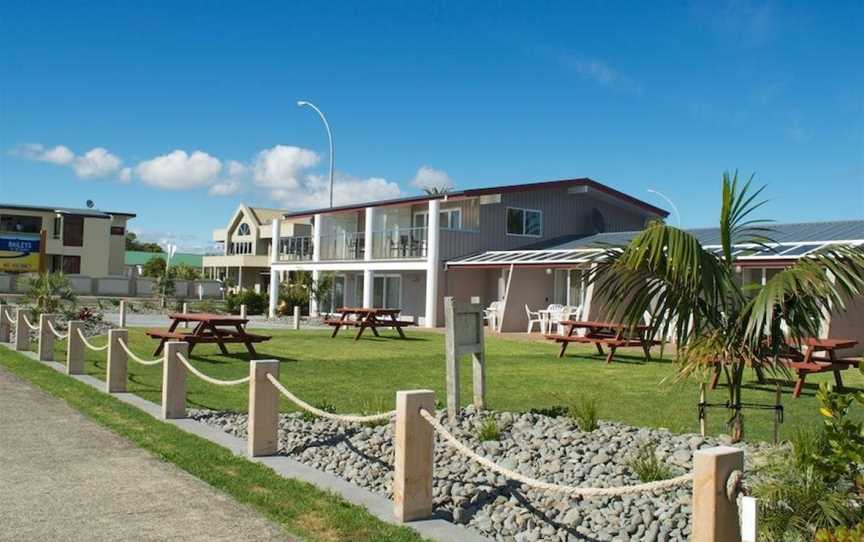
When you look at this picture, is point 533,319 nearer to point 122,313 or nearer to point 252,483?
point 122,313

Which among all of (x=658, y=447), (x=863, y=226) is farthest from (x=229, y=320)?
(x=863, y=226)

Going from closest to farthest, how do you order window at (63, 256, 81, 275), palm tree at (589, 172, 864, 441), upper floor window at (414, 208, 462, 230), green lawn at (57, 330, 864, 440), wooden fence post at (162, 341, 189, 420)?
palm tree at (589, 172, 864, 441) → wooden fence post at (162, 341, 189, 420) → green lawn at (57, 330, 864, 440) → upper floor window at (414, 208, 462, 230) → window at (63, 256, 81, 275)

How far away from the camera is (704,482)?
3719mm

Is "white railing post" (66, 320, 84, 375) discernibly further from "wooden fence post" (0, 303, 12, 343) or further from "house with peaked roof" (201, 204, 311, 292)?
"house with peaked roof" (201, 204, 311, 292)

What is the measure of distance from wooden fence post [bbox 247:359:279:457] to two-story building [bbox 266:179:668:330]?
2143cm

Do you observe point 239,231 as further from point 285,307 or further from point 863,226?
point 863,226

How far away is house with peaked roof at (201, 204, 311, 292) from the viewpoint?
60.3m

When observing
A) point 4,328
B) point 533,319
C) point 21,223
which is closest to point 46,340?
point 4,328

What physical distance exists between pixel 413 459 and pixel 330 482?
113cm

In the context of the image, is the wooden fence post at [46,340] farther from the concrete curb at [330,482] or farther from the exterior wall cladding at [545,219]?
the exterior wall cladding at [545,219]

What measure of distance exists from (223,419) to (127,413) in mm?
1113

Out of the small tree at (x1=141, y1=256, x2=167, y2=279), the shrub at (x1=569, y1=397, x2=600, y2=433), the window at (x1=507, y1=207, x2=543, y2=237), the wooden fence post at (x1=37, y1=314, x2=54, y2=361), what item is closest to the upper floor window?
the window at (x1=507, y1=207, x2=543, y2=237)

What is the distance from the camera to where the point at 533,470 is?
6.09m

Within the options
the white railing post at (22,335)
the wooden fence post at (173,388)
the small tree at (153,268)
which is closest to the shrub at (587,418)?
the wooden fence post at (173,388)
